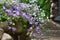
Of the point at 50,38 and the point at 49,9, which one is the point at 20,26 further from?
the point at 49,9

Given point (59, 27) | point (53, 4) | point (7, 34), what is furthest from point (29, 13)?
point (53, 4)

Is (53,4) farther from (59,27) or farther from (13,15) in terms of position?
(13,15)

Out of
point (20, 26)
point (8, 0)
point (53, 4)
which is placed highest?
point (8, 0)

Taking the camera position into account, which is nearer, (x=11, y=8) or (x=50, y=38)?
(x=11, y=8)

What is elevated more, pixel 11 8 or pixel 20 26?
pixel 11 8

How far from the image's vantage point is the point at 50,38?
11.7 ft

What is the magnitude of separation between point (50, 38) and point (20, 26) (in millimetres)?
1480

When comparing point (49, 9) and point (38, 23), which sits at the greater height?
point (38, 23)

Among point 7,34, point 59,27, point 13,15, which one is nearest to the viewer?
point 13,15

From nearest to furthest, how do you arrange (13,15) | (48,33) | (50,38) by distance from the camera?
(13,15)
(50,38)
(48,33)

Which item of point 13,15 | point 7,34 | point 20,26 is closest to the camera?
point 13,15

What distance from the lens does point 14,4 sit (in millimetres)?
2174

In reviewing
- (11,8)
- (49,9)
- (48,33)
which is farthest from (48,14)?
(11,8)

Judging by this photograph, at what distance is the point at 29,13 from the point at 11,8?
0.26 metres
